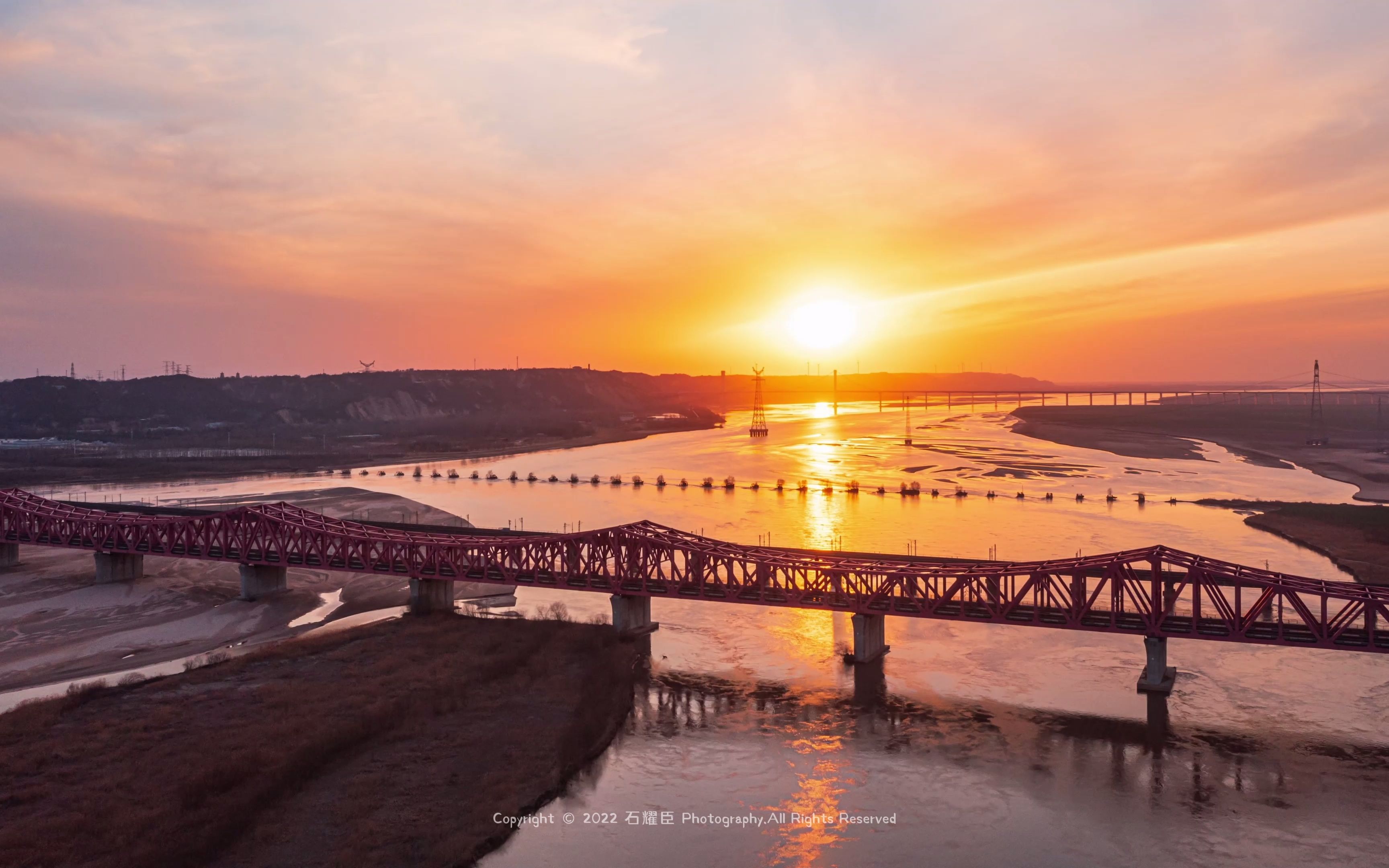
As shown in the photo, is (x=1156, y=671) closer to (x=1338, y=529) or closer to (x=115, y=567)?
(x=1338, y=529)

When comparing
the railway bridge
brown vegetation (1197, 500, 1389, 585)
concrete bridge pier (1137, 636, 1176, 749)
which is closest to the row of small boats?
brown vegetation (1197, 500, 1389, 585)

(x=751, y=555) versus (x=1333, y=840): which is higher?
(x=751, y=555)

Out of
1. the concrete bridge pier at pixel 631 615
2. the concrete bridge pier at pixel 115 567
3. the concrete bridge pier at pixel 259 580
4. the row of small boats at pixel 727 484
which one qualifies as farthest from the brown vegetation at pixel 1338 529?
the concrete bridge pier at pixel 115 567

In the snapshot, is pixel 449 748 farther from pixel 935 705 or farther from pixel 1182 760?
pixel 1182 760

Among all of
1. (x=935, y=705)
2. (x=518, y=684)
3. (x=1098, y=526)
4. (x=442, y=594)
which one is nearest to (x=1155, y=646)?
(x=935, y=705)

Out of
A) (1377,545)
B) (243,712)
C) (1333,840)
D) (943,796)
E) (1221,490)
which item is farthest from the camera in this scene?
(1221,490)

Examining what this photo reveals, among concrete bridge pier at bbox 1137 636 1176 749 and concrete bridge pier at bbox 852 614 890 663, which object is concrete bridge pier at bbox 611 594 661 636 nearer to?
concrete bridge pier at bbox 852 614 890 663

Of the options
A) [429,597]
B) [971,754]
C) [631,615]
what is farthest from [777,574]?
[971,754]
